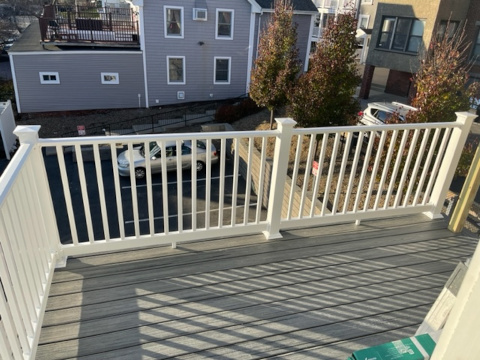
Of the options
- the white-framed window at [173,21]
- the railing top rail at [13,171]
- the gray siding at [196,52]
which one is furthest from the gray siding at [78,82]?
the railing top rail at [13,171]

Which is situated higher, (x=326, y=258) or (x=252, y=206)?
(x=326, y=258)

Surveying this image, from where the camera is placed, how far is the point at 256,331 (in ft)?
6.93

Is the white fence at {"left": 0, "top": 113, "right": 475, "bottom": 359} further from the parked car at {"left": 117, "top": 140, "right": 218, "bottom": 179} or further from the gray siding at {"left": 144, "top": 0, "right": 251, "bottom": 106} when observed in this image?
the gray siding at {"left": 144, "top": 0, "right": 251, "bottom": 106}

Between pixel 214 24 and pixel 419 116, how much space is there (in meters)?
11.0

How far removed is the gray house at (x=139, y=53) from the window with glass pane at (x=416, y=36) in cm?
418

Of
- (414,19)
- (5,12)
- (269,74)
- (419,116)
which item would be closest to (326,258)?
(419,116)

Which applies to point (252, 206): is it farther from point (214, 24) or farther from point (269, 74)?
point (214, 24)

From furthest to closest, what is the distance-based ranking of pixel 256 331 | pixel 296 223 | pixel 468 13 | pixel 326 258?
1. pixel 468 13
2. pixel 296 223
3. pixel 326 258
4. pixel 256 331

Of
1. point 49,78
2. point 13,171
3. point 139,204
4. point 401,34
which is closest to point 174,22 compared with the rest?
point 49,78

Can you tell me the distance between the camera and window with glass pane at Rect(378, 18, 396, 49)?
14.5m

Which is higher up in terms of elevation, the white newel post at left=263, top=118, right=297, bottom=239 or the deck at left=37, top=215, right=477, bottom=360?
the white newel post at left=263, top=118, right=297, bottom=239

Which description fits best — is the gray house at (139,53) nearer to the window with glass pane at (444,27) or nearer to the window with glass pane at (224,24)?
the window with glass pane at (224,24)

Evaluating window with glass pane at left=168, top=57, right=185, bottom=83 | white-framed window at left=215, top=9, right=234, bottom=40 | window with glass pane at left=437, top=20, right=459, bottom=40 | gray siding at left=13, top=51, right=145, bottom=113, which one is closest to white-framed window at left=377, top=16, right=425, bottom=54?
window with glass pane at left=437, top=20, right=459, bottom=40

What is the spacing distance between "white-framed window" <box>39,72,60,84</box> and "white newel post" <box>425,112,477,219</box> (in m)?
14.2
